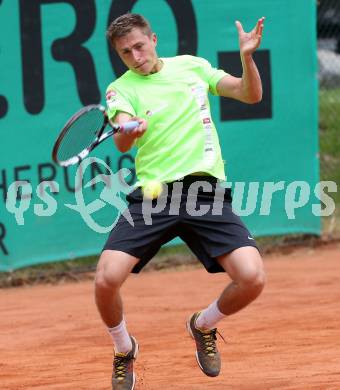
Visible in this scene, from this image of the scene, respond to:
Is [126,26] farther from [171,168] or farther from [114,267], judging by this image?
[114,267]

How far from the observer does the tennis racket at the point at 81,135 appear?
453cm

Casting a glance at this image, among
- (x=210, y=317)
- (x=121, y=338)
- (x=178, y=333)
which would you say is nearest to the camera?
(x=121, y=338)

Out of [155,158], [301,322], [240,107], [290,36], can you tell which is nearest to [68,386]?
[155,158]

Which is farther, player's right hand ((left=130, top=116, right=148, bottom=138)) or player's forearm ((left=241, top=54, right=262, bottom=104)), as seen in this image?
player's forearm ((left=241, top=54, right=262, bottom=104))

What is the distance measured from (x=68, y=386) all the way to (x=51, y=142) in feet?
10.3

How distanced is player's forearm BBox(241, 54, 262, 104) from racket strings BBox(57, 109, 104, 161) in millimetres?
698

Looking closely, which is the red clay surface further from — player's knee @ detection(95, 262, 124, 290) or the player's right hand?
the player's right hand

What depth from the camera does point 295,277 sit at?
8211mm

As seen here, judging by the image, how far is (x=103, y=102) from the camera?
8.27 m

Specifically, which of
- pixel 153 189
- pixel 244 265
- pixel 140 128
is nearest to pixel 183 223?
pixel 153 189

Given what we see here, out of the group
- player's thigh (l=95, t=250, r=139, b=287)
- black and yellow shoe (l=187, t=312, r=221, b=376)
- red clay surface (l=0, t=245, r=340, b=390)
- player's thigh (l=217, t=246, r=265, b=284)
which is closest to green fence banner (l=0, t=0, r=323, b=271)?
red clay surface (l=0, t=245, r=340, b=390)

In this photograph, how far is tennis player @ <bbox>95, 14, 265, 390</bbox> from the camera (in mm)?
4730

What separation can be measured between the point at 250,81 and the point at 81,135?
83 centimetres

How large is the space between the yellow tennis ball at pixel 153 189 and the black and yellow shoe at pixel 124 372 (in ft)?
2.57
